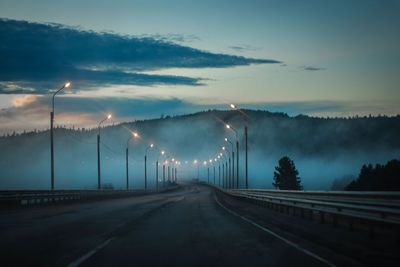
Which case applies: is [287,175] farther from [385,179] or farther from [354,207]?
[354,207]

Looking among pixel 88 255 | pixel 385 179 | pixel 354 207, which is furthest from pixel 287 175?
pixel 88 255

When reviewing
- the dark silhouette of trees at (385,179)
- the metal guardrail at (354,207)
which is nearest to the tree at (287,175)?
the dark silhouette of trees at (385,179)

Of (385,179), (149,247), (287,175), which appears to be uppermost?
(149,247)

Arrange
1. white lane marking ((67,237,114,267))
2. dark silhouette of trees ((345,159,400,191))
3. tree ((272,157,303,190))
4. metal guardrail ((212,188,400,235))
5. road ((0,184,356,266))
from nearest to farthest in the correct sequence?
white lane marking ((67,237,114,267)) < road ((0,184,356,266)) < metal guardrail ((212,188,400,235)) < dark silhouette of trees ((345,159,400,191)) < tree ((272,157,303,190))

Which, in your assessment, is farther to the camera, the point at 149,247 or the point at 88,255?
the point at 149,247

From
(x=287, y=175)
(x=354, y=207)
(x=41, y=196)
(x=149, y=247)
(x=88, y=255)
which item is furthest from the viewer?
(x=287, y=175)

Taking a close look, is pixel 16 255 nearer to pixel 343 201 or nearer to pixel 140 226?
pixel 140 226

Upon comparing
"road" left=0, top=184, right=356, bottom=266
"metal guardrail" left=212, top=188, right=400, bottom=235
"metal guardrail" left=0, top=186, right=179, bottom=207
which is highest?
"metal guardrail" left=212, top=188, right=400, bottom=235

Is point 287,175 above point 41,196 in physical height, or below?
below

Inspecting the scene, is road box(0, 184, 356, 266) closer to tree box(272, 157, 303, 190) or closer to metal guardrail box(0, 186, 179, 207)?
metal guardrail box(0, 186, 179, 207)

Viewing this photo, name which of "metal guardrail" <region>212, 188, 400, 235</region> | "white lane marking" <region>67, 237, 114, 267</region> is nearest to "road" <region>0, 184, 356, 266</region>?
"white lane marking" <region>67, 237, 114, 267</region>

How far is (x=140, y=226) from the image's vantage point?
1908cm

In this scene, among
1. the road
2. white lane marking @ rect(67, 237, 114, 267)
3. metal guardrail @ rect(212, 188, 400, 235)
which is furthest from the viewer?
metal guardrail @ rect(212, 188, 400, 235)

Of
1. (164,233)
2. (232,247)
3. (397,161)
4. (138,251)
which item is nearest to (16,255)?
(138,251)
